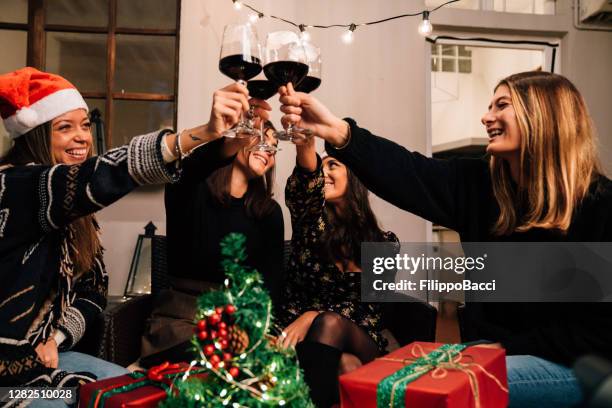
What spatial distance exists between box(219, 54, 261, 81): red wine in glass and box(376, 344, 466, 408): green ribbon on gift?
27.0 inches

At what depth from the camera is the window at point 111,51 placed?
2.64 meters

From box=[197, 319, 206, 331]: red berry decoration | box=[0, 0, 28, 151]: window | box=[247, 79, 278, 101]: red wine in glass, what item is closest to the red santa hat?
box=[247, 79, 278, 101]: red wine in glass

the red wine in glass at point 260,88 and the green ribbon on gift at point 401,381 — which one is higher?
the red wine in glass at point 260,88

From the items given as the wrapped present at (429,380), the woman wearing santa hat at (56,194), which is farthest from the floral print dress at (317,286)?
the wrapped present at (429,380)

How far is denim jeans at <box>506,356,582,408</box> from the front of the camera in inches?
44.7

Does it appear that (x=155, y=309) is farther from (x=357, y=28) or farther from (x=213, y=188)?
(x=357, y=28)

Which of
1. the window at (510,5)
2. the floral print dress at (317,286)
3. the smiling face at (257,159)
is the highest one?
the window at (510,5)

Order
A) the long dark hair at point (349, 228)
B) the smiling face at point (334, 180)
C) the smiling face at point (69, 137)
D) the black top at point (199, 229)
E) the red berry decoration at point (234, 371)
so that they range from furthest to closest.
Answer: the smiling face at point (334, 180) < the long dark hair at point (349, 228) < the black top at point (199, 229) < the smiling face at point (69, 137) < the red berry decoration at point (234, 371)

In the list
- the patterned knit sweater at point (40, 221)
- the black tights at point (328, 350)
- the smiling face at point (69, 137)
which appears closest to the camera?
the patterned knit sweater at point (40, 221)

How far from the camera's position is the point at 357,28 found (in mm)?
2832

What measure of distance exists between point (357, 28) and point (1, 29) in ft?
6.04

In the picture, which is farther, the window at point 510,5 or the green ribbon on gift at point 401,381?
the window at point 510,5

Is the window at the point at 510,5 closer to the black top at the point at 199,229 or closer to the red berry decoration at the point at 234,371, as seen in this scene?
the black top at the point at 199,229

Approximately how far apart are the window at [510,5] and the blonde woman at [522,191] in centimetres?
186
